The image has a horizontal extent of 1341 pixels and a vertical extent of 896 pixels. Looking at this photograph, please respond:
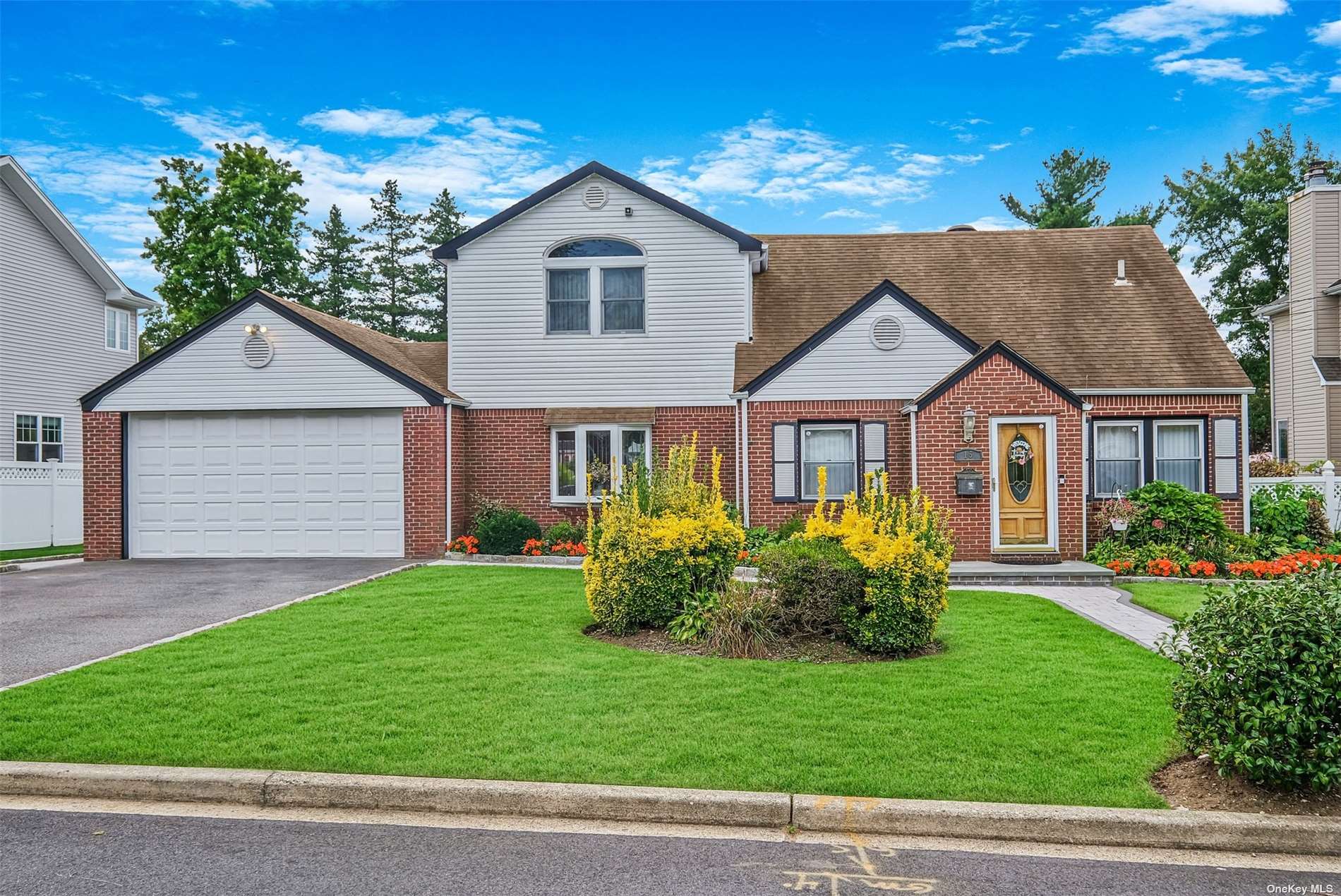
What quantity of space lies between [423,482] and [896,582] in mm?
10928

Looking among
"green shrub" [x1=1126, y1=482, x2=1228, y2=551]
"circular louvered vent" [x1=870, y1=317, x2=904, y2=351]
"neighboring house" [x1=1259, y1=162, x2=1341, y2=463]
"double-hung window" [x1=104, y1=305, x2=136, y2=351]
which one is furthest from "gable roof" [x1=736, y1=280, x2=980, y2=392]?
"double-hung window" [x1=104, y1=305, x2=136, y2=351]

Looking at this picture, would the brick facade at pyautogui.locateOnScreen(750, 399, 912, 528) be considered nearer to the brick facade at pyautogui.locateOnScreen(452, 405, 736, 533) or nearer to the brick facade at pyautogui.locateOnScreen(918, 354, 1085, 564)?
the brick facade at pyautogui.locateOnScreen(452, 405, 736, 533)

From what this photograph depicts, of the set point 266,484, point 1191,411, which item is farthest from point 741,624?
point 266,484

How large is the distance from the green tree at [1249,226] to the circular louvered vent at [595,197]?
2902 centimetres

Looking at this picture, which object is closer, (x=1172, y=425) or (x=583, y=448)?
(x=1172, y=425)

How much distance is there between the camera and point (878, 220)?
102ft

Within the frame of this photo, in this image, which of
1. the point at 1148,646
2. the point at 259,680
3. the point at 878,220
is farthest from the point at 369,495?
the point at 878,220

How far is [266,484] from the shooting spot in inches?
675

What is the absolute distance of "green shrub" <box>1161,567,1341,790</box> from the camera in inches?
184

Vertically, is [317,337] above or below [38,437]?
above

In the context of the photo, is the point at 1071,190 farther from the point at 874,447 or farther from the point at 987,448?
the point at 987,448

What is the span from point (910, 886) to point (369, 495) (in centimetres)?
1453

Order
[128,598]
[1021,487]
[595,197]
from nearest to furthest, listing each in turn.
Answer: [128,598] → [1021,487] → [595,197]

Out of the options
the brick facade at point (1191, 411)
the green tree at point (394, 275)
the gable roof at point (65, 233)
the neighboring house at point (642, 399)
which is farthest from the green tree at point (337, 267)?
the brick facade at point (1191, 411)
